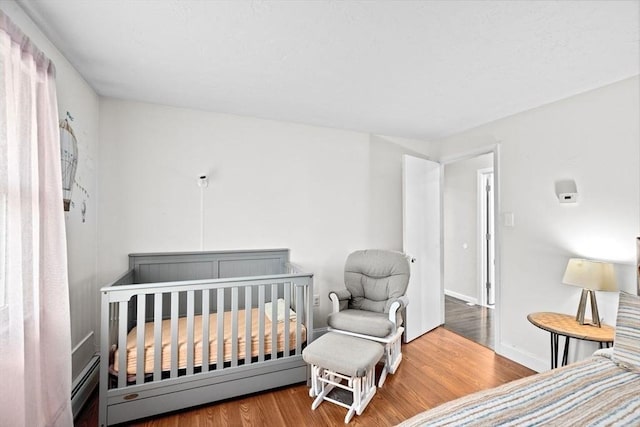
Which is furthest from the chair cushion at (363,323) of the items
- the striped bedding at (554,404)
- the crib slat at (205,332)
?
the striped bedding at (554,404)

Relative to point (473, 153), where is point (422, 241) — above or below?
below

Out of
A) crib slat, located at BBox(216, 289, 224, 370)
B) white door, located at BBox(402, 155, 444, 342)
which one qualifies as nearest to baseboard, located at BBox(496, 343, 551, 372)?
white door, located at BBox(402, 155, 444, 342)

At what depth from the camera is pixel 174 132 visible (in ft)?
9.04

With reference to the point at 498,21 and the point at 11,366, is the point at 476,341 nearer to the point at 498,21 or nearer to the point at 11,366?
the point at 498,21

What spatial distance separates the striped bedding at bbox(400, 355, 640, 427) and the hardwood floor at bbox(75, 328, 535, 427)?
1045 millimetres

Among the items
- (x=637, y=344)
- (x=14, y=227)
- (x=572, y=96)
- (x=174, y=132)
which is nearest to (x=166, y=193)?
(x=174, y=132)

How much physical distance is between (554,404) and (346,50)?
1.98m

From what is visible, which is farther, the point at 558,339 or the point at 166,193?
the point at 166,193

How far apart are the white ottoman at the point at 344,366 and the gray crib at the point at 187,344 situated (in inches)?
8.9

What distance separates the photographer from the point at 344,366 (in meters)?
1.94

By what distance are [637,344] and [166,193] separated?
3.33 m

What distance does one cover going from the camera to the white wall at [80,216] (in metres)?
1.98

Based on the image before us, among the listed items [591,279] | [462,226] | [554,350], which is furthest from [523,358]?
[462,226]

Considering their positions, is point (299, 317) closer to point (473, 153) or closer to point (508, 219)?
point (508, 219)
